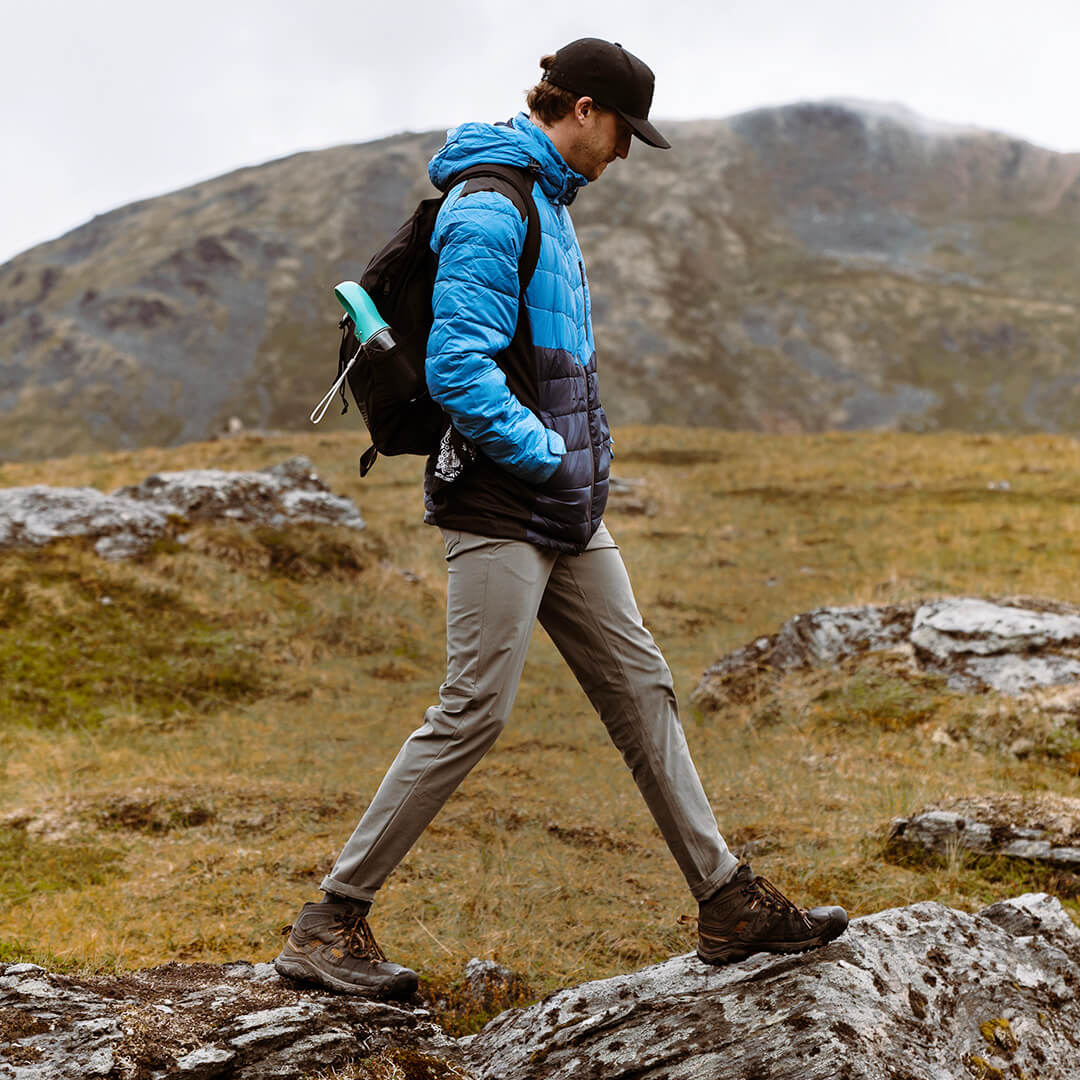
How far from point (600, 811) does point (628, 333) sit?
309 feet

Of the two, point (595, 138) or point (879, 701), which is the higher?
point (595, 138)

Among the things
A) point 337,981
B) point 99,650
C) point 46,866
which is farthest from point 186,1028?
point 99,650

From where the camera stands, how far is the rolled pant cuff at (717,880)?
145 inches

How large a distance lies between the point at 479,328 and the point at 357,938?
238cm

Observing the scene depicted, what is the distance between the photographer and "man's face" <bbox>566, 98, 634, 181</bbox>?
12.5 ft

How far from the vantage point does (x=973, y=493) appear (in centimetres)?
2203

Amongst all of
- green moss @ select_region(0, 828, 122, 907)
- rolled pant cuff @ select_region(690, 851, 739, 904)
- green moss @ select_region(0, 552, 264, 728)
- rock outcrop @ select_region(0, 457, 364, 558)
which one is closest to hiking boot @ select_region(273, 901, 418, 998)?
rolled pant cuff @ select_region(690, 851, 739, 904)

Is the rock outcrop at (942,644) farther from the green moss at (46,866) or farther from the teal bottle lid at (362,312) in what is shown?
the teal bottle lid at (362,312)

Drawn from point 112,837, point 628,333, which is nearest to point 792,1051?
point 112,837

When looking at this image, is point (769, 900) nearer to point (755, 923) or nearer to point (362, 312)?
point (755, 923)

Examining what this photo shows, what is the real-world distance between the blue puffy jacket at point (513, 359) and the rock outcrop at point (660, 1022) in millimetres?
1772

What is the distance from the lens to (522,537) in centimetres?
369

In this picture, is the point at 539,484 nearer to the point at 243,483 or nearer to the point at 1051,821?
the point at 1051,821

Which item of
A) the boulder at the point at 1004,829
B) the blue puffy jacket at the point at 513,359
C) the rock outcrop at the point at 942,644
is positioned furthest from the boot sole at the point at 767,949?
the rock outcrop at the point at 942,644
